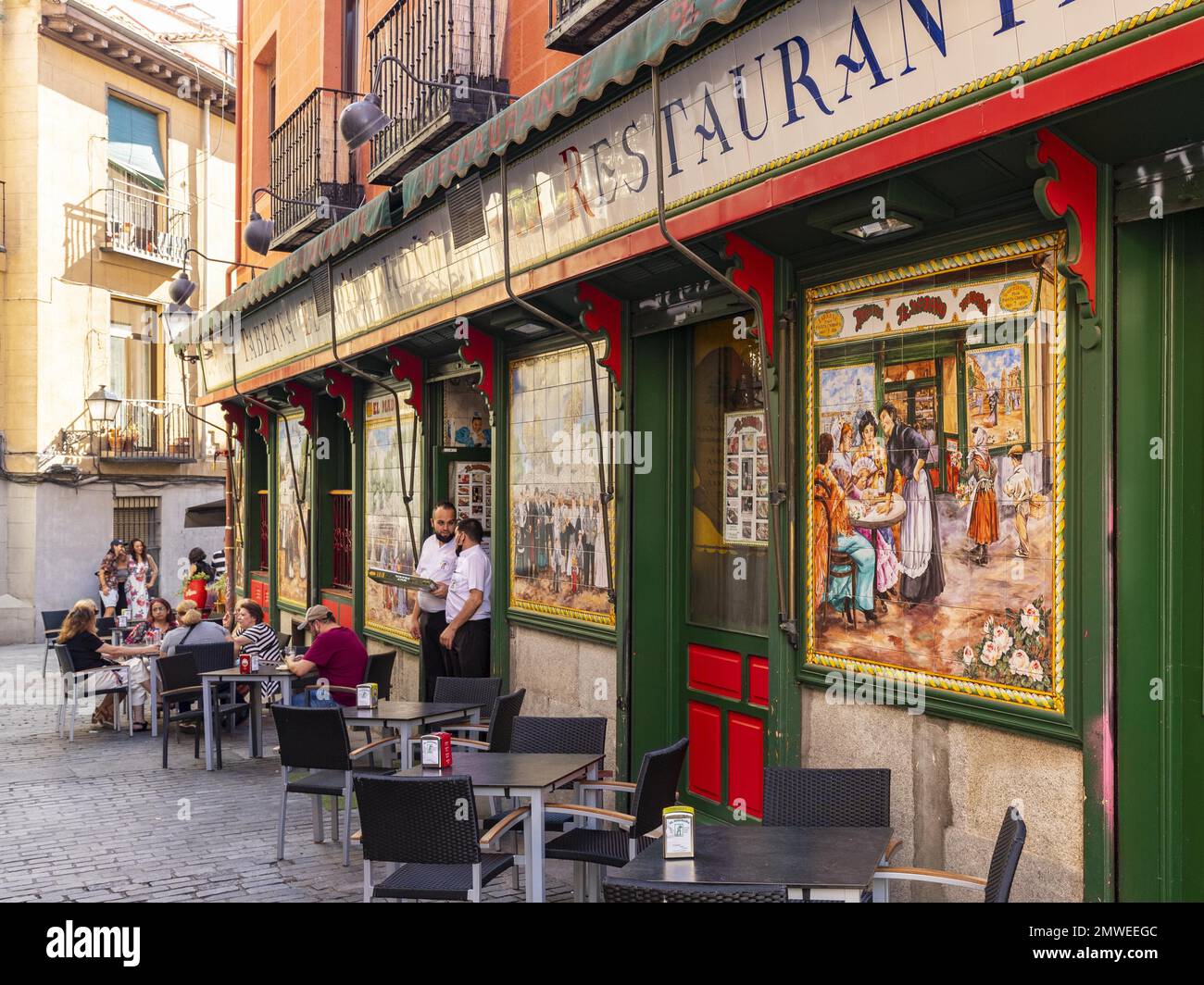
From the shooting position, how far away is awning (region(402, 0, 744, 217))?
5.02 metres

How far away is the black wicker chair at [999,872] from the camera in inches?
152

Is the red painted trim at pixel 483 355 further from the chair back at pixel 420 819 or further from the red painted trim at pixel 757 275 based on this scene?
the chair back at pixel 420 819

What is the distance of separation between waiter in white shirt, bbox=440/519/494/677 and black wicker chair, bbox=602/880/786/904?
5.97m

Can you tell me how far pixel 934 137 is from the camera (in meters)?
4.35

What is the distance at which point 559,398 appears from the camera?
28.5ft

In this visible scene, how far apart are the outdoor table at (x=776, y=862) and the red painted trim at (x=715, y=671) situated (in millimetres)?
2385

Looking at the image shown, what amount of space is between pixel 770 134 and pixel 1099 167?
1421mm

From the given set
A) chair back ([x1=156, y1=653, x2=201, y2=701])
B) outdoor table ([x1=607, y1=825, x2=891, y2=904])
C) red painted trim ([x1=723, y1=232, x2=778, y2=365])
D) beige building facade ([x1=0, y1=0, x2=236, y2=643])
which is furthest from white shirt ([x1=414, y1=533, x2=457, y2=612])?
beige building facade ([x1=0, y1=0, x2=236, y2=643])

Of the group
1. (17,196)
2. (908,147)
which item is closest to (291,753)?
(908,147)

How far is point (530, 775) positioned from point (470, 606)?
4037mm

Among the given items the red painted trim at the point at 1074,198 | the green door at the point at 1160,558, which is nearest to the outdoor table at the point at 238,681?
the green door at the point at 1160,558

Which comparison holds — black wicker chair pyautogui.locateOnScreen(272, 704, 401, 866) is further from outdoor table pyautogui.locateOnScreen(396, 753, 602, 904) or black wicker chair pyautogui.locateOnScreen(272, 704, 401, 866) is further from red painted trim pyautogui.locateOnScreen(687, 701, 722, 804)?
red painted trim pyautogui.locateOnScreen(687, 701, 722, 804)

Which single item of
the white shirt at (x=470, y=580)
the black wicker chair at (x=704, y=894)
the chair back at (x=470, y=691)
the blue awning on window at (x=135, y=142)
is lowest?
the chair back at (x=470, y=691)

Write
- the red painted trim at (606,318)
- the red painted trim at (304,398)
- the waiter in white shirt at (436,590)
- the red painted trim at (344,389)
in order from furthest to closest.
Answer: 1. the red painted trim at (304,398)
2. the red painted trim at (344,389)
3. the waiter in white shirt at (436,590)
4. the red painted trim at (606,318)
